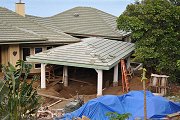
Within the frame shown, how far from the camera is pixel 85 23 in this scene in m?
35.2

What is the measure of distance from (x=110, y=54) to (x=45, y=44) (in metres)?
6.26

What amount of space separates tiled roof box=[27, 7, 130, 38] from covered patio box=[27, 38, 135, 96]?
7.34m

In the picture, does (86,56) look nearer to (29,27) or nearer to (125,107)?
(125,107)

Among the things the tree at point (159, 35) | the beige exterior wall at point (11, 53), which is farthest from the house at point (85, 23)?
the tree at point (159, 35)

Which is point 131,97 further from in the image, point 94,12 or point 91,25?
point 94,12

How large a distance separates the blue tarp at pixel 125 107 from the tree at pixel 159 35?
7312 millimetres

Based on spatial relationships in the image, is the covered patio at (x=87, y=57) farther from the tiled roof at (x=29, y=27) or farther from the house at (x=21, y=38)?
the tiled roof at (x=29, y=27)

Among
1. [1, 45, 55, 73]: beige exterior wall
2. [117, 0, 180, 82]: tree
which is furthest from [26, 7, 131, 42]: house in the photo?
[117, 0, 180, 82]: tree

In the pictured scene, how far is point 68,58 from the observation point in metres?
22.4

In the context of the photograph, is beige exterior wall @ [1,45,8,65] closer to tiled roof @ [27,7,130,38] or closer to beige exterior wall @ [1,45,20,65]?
beige exterior wall @ [1,45,20,65]

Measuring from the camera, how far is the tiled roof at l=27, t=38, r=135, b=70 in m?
21.2

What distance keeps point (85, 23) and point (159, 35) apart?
531 inches

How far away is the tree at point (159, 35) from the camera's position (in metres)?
22.8

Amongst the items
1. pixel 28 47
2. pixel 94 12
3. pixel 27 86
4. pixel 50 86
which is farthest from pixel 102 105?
pixel 94 12
